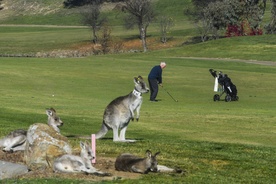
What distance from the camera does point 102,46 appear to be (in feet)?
343

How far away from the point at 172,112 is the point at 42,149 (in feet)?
51.6

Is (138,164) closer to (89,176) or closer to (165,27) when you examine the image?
(89,176)

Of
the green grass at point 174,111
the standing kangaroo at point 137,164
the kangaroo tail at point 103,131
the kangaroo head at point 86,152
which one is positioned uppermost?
the kangaroo head at point 86,152

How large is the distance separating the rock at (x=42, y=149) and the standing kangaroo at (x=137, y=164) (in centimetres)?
122

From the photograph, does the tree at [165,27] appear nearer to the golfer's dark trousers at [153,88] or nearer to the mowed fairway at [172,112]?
the mowed fairway at [172,112]

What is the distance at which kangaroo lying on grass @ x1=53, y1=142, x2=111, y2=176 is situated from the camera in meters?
13.5

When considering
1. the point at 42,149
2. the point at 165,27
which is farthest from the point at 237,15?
the point at 42,149

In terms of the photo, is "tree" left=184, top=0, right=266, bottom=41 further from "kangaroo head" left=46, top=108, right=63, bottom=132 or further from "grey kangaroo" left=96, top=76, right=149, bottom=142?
"kangaroo head" left=46, top=108, right=63, bottom=132

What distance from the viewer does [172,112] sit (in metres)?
29.7

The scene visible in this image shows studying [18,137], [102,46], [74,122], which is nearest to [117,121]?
[18,137]

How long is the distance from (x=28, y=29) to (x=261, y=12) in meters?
58.6

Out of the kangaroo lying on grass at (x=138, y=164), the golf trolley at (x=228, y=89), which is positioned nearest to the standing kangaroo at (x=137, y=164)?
the kangaroo lying on grass at (x=138, y=164)

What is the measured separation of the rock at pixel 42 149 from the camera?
14234 mm

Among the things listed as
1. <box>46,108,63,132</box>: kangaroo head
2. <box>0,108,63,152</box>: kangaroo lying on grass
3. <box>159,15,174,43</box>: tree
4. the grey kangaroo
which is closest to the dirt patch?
<box>0,108,63,152</box>: kangaroo lying on grass
